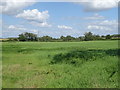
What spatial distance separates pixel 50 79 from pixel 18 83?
1.56 metres

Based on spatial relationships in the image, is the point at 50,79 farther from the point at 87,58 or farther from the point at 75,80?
the point at 87,58

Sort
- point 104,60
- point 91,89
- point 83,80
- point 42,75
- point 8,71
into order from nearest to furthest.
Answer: point 91,89 < point 83,80 < point 42,75 < point 8,71 < point 104,60

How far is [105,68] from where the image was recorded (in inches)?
434

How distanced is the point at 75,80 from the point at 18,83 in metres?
2.75

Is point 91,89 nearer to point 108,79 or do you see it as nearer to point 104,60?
point 108,79

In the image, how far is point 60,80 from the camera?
9352 mm

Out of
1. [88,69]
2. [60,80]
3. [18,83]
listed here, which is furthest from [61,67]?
[18,83]

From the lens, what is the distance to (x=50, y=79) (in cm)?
959

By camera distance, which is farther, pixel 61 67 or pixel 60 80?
pixel 61 67

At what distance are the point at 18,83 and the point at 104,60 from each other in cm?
652

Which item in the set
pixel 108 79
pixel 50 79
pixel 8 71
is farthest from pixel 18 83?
pixel 108 79

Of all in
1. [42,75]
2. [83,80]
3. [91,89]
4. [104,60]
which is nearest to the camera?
[91,89]

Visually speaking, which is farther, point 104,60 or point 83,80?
point 104,60

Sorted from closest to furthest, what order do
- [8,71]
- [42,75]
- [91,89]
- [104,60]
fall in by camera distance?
[91,89]
[42,75]
[8,71]
[104,60]
